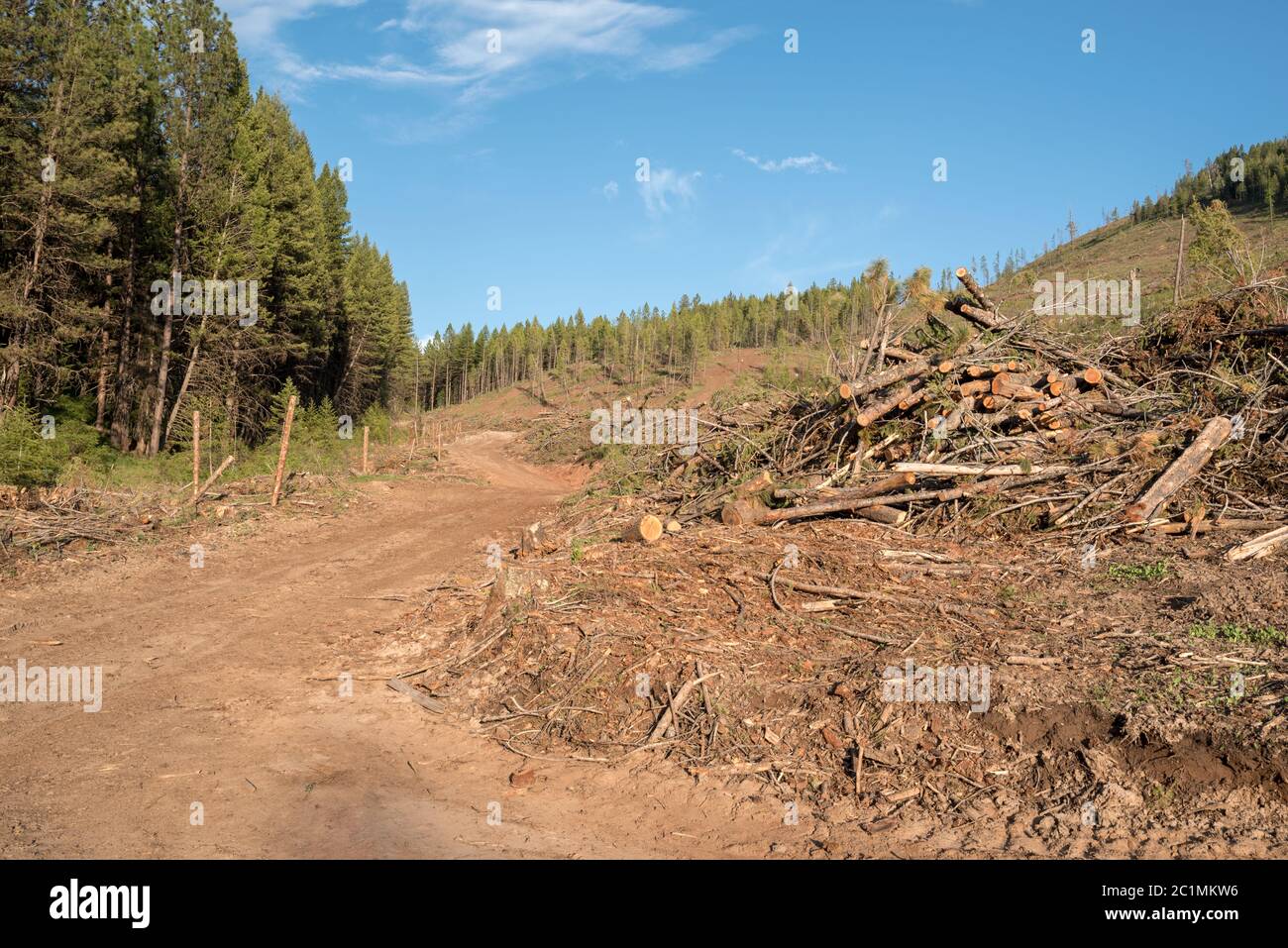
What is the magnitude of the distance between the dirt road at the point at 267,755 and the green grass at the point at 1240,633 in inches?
140

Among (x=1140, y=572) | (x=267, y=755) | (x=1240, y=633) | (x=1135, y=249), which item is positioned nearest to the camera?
(x=1240, y=633)

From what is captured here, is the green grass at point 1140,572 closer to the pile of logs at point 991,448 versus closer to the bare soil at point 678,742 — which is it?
the bare soil at point 678,742

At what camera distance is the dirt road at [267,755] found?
4.38m

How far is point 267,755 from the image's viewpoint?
5.60 meters

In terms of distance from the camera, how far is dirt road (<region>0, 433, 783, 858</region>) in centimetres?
438

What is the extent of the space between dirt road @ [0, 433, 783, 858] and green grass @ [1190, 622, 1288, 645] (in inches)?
140

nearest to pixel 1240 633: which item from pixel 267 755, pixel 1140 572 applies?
pixel 1140 572

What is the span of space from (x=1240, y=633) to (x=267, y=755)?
282 inches

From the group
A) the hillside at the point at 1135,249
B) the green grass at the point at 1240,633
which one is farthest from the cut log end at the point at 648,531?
the hillside at the point at 1135,249

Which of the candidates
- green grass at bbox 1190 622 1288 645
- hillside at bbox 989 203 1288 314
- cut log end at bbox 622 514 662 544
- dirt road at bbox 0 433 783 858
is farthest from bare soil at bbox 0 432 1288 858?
hillside at bbox 989 203 1288 314

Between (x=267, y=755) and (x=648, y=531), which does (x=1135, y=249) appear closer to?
(x=648, y=531)

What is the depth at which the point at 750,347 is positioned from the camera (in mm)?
83812

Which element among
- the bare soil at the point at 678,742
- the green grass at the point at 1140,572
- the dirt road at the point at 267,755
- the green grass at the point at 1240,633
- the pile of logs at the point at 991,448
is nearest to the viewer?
the bare soil at the point at 678,742

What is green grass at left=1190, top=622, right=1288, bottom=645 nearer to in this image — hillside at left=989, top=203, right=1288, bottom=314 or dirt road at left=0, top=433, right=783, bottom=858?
dirt road at left=0, top=433, right=783, bottom=858
